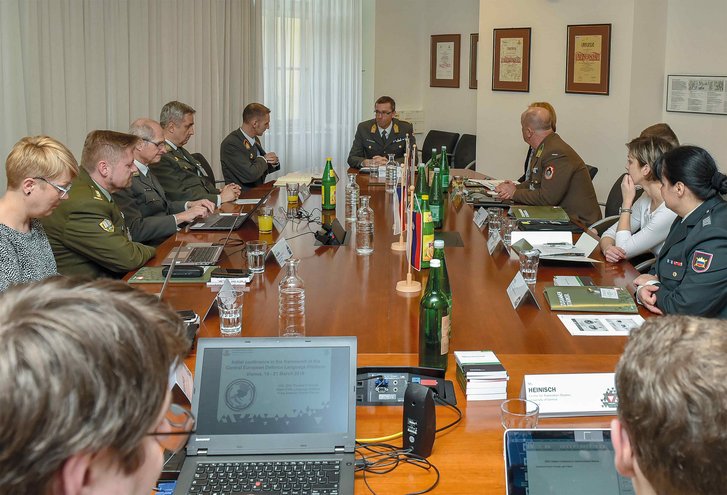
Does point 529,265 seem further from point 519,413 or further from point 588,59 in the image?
point 588,59

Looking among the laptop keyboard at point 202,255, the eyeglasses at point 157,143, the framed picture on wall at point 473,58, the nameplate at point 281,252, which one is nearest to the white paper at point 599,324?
the nameplate at point 281,252

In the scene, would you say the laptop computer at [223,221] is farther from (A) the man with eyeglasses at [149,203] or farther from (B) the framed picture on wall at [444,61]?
(B) the framed picture on wall at [444,61]

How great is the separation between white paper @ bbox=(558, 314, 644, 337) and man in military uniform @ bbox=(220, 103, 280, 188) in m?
4.18

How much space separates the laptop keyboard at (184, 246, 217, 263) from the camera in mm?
3476

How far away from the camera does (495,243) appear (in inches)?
146

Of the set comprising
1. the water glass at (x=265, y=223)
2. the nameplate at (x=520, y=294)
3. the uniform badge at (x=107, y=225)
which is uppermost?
the uniform badge at (x=107, y=225)

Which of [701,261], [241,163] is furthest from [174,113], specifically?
[701,261]

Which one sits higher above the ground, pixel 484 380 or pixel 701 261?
pixel 701 261

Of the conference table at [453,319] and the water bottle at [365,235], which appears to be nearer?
the conference table at [453,319]

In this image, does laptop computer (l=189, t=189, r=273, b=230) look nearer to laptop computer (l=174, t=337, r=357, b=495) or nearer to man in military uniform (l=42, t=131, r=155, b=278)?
man in military uniform (l=42, t=131, r=155, b=278)

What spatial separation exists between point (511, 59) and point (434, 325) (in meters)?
5.83

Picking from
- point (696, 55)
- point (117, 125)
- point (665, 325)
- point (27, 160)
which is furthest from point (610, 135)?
point (665, 325)

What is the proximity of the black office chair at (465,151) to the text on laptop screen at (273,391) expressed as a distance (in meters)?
6.88

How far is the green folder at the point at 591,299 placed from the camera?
2.82 meters
